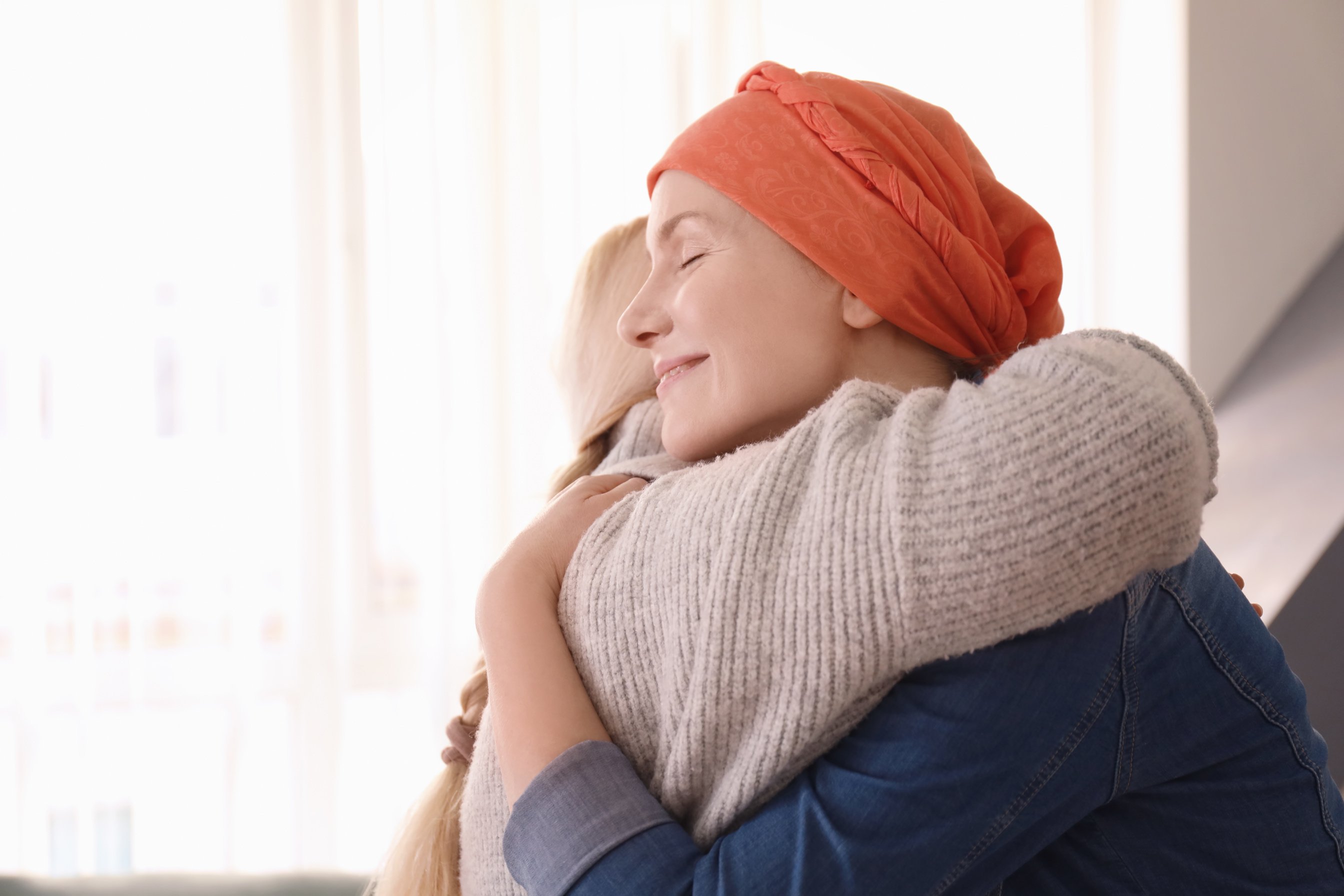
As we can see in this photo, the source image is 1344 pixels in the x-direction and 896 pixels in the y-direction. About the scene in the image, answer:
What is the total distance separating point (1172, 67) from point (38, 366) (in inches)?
122

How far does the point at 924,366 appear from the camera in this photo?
1.01 m

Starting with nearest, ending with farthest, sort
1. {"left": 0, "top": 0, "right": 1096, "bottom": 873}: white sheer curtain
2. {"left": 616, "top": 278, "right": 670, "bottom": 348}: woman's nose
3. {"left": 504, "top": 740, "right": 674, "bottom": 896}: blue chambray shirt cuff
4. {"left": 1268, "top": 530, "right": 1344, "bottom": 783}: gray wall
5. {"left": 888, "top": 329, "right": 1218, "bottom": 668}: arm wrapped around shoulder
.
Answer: {"left": 888, "top": 329, "right": 1218, "bottom": 668}: arm wrapped around shoulder
{"left": 504, "top": 740, "right": 674, "bottom": 896}: blue chambray shirt cuff
{"left": 616, "top": 278, "right": 670, "bottom": 348}: woman's nose
{"left": 1268, "top": 530, "right": 1344, "bottom": 783}: gray wall
{"left": 0, "top": 0, "right": 1096, "bottom": 873}: white sheer curtain

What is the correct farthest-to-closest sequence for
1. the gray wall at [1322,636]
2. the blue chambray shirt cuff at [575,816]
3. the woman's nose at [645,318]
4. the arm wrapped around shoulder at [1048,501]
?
the gray wall at [1322,636]
the woman's nose at [645,318]
the blue chambray shirt cuff at [575,816]
the arm wrapped around shoulder at [1048,501]

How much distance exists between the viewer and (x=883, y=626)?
0.62 m

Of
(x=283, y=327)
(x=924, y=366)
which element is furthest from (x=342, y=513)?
(x=924, y=366)

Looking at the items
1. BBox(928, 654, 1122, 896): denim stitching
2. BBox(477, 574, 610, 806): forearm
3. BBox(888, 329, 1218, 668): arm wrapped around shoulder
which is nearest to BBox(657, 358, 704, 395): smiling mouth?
BBox(477, 574, 610, 806): forearm

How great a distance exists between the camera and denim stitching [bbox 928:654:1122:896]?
66 cm

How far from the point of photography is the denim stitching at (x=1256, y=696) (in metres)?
0.75

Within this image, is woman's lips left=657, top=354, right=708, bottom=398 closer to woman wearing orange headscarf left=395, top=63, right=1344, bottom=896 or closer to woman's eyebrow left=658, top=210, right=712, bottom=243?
woman wearing orange headscarf left=395, top=63, right=1344, bottom=896

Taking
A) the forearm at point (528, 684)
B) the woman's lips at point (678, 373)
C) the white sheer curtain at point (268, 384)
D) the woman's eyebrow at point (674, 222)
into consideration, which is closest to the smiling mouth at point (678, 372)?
the woman's lips at point (678, 373)

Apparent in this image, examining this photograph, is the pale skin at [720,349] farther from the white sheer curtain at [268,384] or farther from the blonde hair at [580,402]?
the white sheer curtain at [268,384]

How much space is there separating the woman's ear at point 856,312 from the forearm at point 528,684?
15.9 inches

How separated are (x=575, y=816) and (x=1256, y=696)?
0.57 meters

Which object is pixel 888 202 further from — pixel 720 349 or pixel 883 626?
pixel 883 626
